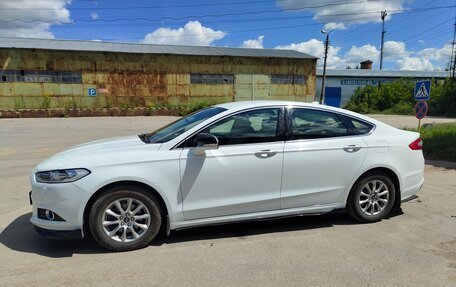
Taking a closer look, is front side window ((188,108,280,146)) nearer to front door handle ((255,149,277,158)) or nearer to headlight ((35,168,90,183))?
front door handle ((255,149,277,158))

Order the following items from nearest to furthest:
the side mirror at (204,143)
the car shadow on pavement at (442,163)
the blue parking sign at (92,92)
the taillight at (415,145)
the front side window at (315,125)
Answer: the side mirror at (204,143)
the front side window at (315,125)
the taillight at (415,145)
the car shadow on pavement at (442,163)
the blue parking sign at (92,92)

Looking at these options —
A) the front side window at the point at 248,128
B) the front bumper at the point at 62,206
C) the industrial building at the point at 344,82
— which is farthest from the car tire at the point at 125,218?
the industrial building at the point at 344,82

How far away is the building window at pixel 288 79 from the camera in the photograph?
35969mm

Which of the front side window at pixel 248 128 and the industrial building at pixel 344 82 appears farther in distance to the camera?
the industrial building at pixel 344 82

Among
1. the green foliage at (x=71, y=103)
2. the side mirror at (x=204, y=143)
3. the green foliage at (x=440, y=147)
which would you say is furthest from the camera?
the green foliage at (x=71, y=103)

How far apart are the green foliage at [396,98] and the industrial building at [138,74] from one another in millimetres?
8425

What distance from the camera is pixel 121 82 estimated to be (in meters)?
31.3

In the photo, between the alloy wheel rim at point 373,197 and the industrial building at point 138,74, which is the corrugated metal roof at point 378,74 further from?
the alloy wheel rim at point 373,197


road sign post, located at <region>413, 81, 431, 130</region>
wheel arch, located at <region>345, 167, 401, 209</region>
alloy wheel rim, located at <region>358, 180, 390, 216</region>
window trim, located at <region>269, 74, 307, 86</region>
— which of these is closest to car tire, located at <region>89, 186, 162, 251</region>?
wheel arch, located at <region>345, 167, 401, 209</region>

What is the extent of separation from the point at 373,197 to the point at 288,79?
3296 centimetres

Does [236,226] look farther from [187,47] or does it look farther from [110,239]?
[187,47]

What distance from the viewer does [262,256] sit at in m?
3.63

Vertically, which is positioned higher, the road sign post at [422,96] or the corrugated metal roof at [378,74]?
the corrugated metal roof at [378,74]

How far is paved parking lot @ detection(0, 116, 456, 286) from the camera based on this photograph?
319 cm
